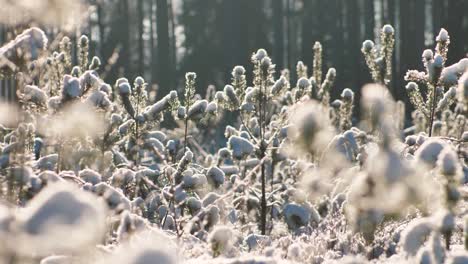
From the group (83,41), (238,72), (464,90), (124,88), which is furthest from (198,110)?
(464,90)

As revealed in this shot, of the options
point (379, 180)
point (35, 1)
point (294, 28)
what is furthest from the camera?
point (294, 28)

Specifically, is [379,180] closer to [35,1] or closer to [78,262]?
[78,262]

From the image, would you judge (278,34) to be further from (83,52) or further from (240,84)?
(240,84)

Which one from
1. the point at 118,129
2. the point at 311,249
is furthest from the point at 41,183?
the point at 118,129

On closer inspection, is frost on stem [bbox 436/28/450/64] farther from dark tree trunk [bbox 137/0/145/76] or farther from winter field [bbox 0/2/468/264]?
dark tree trunk [bbox 137/0/145/76]

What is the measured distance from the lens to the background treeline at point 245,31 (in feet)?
124

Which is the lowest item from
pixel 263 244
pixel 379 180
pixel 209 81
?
pixel 209 81

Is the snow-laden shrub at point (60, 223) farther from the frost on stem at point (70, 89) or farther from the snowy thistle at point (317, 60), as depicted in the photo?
the snowy thistle at point (317, 60)

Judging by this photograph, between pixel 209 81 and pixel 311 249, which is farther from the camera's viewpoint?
pixel 209 81

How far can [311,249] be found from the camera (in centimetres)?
365

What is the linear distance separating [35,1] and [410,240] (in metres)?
1.58

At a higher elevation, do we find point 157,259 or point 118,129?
point 157,259

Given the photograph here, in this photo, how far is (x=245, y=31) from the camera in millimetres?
42125

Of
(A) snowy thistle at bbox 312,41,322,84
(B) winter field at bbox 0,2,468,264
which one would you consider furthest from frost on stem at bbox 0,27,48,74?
(A) snowy thistle at bbox 312,41,322,84
